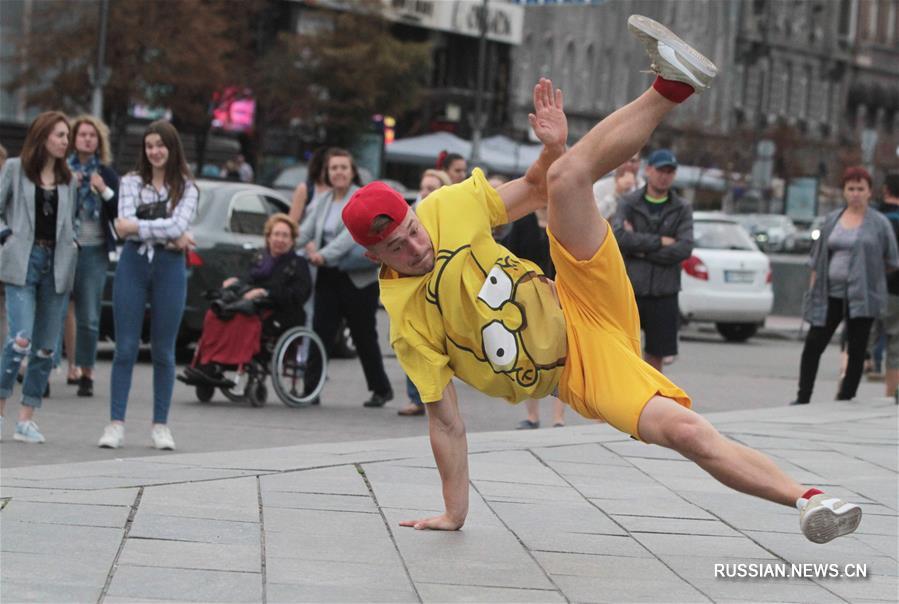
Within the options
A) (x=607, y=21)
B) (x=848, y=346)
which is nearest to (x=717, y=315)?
(x=848, y=346)

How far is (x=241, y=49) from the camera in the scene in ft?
140

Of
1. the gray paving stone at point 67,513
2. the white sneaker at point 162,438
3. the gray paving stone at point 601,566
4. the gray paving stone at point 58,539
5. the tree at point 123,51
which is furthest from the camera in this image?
the tree at point 123,51

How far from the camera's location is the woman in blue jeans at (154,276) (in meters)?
9.50

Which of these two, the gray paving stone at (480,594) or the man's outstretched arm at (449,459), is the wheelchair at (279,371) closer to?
the man's outstretched arm at (449,459)

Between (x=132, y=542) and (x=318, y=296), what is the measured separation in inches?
276

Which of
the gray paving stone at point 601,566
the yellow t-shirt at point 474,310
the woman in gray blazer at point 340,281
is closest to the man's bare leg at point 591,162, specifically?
the yellow t-shirt at point 474,310

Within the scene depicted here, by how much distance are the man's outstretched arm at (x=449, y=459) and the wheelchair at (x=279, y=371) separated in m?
6.21

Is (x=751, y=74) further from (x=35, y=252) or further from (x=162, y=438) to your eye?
(x=162, y=438)

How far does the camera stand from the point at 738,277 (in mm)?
22875

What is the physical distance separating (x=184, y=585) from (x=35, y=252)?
5.02m

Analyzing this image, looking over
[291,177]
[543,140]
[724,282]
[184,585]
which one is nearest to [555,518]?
[543,140]

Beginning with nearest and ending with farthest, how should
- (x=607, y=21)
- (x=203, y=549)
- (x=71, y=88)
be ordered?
(x=203, y=549)
(x=71, y=88)
(x=607, y=21)

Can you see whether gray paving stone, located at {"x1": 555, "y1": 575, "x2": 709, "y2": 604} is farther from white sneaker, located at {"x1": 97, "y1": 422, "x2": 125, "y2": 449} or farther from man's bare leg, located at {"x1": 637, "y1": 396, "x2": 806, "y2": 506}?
white sneaker, located at {"x1": 97, "y1": 422, "x2": 125, "y2": 449}

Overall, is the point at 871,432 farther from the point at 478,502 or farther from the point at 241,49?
the point at 241,49
